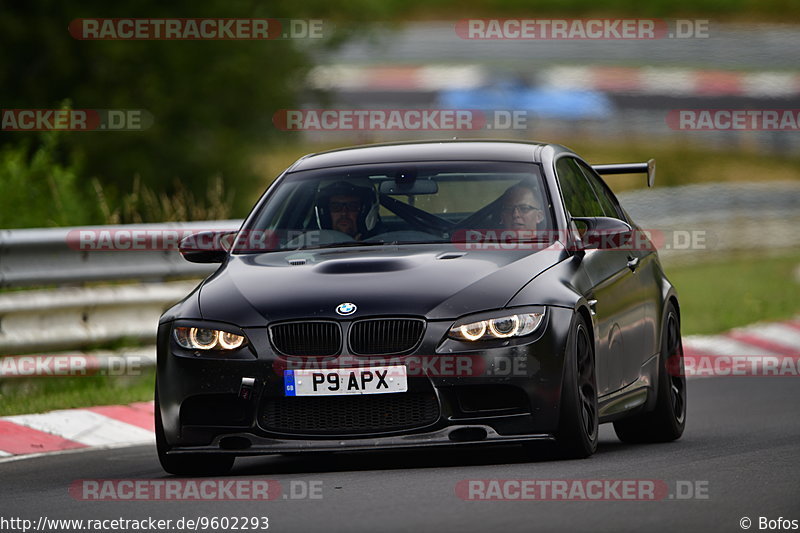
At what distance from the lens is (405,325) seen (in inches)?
318

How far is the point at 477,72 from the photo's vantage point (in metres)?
50.9

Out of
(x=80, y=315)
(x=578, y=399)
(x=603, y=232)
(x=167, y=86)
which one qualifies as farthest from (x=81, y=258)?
(x=167, y=86)

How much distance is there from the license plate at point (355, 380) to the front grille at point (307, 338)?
11cm

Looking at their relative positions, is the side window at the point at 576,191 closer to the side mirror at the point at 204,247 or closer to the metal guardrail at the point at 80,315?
the side mirror at the point at 204,247

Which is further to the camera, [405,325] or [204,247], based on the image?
[204,247]

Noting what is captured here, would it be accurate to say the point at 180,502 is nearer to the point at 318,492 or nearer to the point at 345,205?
the point at 318,492

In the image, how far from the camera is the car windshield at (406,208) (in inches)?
359

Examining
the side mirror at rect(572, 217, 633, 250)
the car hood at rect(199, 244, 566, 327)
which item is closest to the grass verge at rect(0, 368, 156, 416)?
the car hood at rect(199, 244, 566, 327)

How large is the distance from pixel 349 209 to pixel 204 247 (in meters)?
0.77

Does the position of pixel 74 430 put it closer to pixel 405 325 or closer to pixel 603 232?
pixel 405 325

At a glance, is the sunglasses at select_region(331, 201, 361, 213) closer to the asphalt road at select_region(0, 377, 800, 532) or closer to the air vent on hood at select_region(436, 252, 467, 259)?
the air vent on hood at select_region(436, 252, 467, 259)

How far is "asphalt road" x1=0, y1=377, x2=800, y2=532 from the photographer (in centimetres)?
664

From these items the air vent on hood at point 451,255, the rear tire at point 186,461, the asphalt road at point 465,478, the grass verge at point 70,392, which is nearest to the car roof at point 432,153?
the air vent on hood at point 451,255

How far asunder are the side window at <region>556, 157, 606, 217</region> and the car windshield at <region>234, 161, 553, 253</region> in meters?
0.21
